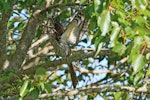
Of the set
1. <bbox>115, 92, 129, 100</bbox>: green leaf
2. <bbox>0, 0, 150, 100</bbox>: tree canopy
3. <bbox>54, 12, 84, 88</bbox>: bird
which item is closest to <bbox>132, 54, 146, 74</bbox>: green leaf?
<bbox>0, 0, 150, 100</bbox>: tree canopy

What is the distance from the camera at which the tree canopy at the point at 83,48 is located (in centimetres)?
177

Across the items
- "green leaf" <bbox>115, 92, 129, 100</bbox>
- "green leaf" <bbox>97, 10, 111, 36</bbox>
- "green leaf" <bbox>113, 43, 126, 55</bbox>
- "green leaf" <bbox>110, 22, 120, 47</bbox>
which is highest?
"green leaf" <bbox>97, 10, 111, 36</bbox>

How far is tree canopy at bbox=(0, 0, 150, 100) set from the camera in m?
1.77

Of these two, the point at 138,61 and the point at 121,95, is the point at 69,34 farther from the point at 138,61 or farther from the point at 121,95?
the point at 138,61

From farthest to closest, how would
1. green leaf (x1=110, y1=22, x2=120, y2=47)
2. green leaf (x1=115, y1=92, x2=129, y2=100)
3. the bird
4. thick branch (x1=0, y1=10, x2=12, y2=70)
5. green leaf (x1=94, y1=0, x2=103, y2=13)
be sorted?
thick branch (x1=0, y1=10, x2=12, y2=70), green leaf (x1=115, y1=92, x2=129, y2=100), the bird, green leaf (x1=110, y1=22, x2=120, y2=47), green leaf (x1=94, y1=0, x2=103, y2=13)

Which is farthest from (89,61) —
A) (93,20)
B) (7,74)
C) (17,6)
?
(93,20)

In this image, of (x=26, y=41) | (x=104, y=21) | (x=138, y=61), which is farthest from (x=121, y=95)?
(x=104, y=21)

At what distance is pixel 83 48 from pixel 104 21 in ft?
6.30

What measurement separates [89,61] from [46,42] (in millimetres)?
729

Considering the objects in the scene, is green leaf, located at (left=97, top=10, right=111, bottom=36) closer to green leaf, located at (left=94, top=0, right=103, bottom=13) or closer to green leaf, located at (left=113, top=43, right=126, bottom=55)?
green leaf, located at (left=94, top=0, right=103, bottom=13)

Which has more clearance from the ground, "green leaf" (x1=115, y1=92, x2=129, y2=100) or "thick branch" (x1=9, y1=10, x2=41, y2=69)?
"thick branch" (x1=9, y1=10, x2=41, y2=69)

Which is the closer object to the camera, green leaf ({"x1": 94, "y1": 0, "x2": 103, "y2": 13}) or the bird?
green leaf ({"x1": 94, "y1": 0, "x2": 103, "y2": 13})

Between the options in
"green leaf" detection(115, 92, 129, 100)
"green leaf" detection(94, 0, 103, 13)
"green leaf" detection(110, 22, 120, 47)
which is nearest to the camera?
"green leaf" detection(94, 0, 103, 13)

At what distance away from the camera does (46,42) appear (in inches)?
141
